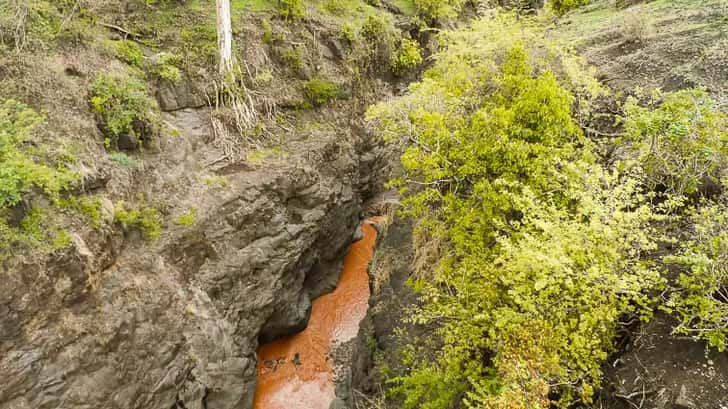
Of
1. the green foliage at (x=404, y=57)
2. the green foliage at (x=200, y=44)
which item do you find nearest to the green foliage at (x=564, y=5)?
the green foliage at (x=404, y=57)

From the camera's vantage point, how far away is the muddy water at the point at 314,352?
1467 cm

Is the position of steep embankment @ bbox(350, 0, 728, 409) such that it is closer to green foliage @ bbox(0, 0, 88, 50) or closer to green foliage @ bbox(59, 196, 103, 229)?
green foliage @ bbox(59, 196, 103, 229)

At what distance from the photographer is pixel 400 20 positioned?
→ 24969 mm

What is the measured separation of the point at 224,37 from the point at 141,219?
7.90 m

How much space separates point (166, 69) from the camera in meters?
15.0

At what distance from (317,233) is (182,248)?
577 cm

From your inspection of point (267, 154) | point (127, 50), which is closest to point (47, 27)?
point (127, 50)

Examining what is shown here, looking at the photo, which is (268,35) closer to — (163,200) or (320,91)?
(320,91)

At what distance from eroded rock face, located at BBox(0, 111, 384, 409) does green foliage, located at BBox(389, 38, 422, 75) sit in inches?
297

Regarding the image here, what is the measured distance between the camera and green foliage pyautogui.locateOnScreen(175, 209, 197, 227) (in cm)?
1318

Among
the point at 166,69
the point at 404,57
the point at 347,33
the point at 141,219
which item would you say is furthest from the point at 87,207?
the point at 404,57

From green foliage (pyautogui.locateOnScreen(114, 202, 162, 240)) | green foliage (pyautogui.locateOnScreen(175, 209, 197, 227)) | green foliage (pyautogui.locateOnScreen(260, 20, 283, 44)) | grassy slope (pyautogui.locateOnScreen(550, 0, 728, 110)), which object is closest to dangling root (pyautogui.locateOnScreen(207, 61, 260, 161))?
green foliage (pyautogui.locateOnScreen(175, 209, 197, 227))

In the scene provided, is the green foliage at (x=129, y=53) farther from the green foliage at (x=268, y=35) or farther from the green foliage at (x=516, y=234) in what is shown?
the green foliage at (x=516, y=234)

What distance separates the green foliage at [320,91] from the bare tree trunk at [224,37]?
3.93 m
